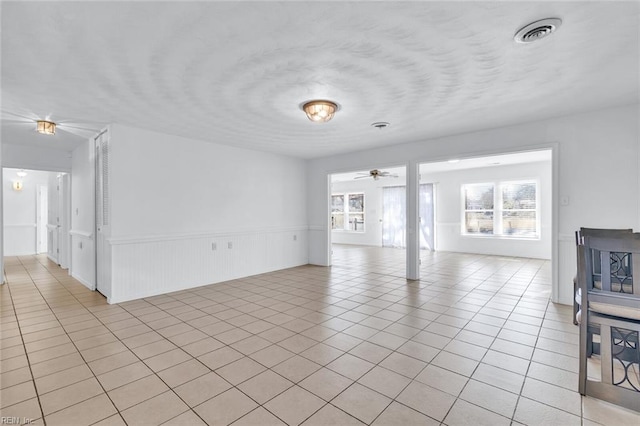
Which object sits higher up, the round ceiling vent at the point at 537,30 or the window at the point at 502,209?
the round ceiling vent at the point at 537,30

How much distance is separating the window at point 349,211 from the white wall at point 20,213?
9.12m

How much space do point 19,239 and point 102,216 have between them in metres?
6.91

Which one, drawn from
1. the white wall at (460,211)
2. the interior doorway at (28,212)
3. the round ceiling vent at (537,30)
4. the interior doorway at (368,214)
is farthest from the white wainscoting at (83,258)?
the white wall at (460,211)

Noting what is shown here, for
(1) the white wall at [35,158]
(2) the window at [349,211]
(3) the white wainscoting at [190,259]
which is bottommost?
(3) the white wainscoting at [190,259]

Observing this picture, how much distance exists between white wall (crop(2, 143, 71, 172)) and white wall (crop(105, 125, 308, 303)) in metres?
2.81

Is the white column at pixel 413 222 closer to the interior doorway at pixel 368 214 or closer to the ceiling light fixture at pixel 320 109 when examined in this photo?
the ceiling light fixture at pixel 320 109

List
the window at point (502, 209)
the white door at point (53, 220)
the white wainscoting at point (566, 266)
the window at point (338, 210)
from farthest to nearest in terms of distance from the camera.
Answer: the window at point (338, 210) < the window at point (502, 209) < the white door at point (53, 220) < the white wainscoting at point (566, 266)

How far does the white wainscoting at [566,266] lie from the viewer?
3.91 meters

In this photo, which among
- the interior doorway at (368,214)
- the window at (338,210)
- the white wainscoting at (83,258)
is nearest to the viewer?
the white wainscoting at (83,258)

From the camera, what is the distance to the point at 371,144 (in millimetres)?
5598

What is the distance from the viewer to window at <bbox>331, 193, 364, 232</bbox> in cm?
1125

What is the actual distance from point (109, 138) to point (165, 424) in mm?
3873

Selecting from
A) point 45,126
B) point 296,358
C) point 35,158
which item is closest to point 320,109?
point 296,358

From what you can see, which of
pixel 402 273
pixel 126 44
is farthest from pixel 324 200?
pixel 126 44
